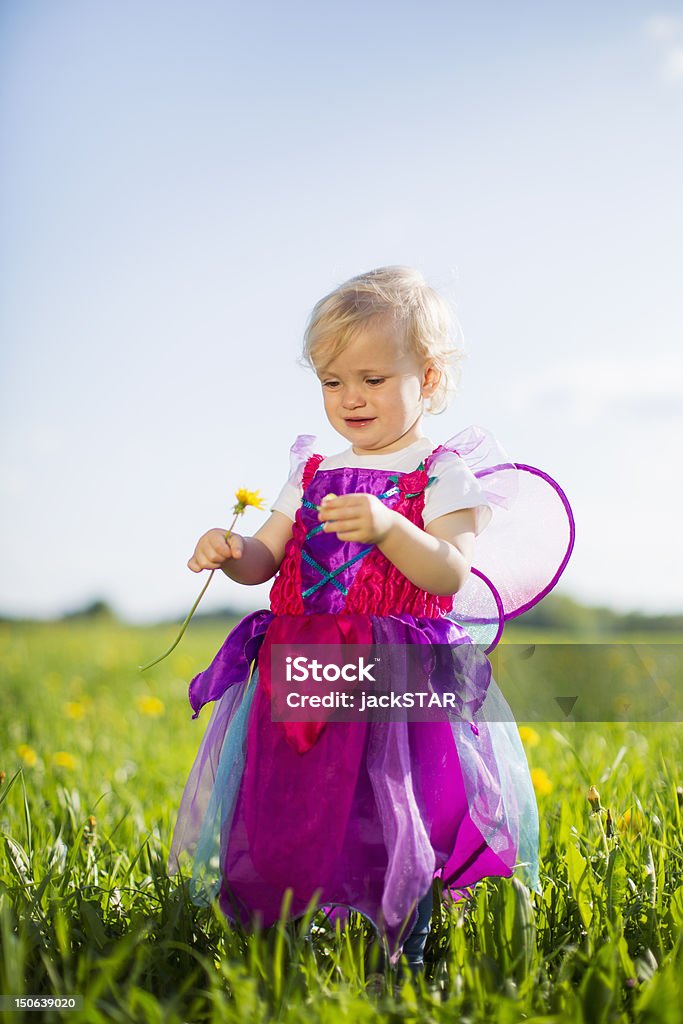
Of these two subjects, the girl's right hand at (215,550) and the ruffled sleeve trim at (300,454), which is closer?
the girl's right hand at (215,550)

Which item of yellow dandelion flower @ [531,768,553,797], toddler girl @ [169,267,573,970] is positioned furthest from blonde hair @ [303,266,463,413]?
yellow dandelion flower @ [531,768,553,797]

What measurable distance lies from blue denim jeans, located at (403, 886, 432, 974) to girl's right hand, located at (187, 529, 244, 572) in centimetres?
71

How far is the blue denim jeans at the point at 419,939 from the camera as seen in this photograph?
1.68m

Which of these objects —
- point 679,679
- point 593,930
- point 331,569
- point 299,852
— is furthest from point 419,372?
point 679,679

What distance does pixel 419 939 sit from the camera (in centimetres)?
170

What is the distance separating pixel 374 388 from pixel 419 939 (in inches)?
39.8

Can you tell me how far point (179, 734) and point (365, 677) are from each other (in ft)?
8.02

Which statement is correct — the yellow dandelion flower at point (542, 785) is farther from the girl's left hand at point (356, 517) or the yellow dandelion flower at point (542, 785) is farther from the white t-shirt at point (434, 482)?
the girl's left hand at point (356, 517)

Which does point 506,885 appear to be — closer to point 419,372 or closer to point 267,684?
point 267,684

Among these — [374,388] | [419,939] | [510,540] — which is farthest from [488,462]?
[419,939]

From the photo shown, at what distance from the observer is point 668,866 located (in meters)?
1.99

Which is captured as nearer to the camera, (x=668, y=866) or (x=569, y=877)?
(x=569, y=877)

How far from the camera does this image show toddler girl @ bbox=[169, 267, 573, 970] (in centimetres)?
166

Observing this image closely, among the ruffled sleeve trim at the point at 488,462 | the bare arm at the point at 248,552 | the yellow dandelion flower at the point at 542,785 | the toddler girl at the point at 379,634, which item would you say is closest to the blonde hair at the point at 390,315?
the toddler girl at the point at 379,634
